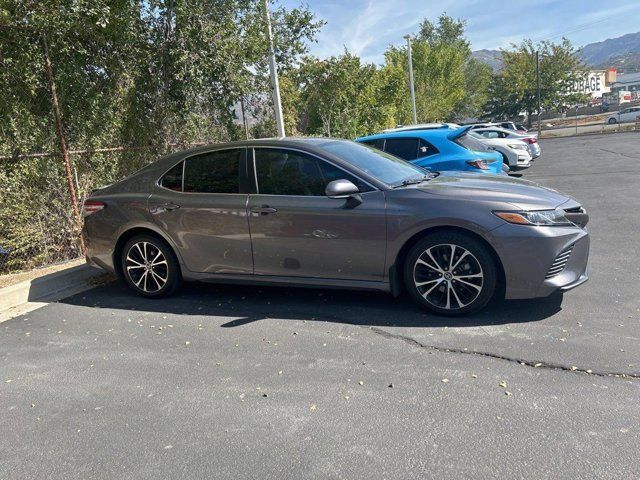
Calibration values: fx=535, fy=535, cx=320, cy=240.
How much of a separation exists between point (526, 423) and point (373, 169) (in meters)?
2.68

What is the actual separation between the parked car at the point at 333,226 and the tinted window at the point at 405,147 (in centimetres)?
345

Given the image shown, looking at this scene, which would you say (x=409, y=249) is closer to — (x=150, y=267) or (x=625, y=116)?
(x=150, y=267)

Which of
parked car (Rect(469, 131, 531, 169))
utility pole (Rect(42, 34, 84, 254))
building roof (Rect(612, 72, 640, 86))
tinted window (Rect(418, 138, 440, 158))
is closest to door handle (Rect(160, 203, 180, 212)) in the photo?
utility pole (Rect(42, 34, 84, 254))

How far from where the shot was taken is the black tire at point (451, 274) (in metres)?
4.27

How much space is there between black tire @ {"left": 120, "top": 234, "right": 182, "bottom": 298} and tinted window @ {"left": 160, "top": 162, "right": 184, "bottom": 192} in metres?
0.54

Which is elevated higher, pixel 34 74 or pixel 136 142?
pixel 34 74

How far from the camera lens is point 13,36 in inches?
265

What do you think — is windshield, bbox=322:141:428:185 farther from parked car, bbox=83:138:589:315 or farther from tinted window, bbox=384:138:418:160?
tinted window, bbox=384:138:418:160

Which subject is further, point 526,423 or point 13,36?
point 13,36

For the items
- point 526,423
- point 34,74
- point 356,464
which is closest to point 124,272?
point 34,74

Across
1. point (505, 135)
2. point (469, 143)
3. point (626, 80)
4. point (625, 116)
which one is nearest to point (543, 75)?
point (625, 116)

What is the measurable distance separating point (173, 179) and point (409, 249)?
252 centimetres

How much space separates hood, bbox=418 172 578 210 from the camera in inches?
170

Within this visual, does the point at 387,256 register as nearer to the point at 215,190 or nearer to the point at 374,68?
the point at 215,190
